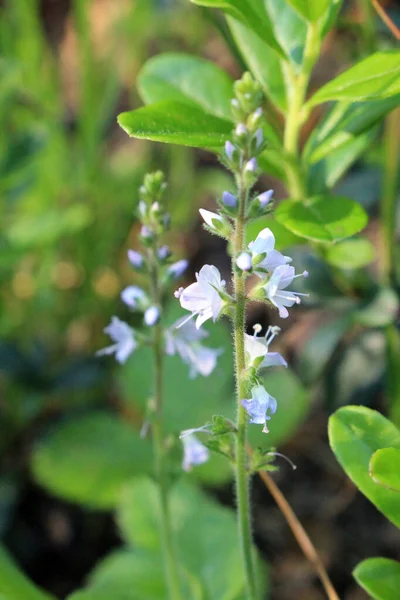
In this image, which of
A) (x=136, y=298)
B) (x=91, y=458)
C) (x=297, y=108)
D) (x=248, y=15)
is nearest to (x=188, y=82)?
(x=297, y=108)

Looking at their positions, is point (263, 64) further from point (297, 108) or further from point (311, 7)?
point (311, 7)

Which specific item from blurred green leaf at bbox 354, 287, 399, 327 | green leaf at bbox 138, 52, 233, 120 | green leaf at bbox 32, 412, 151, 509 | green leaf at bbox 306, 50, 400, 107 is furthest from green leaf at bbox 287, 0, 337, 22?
green leaf at bbox 32, 412, 151, 509

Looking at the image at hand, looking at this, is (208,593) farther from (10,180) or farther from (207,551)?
(10,180)

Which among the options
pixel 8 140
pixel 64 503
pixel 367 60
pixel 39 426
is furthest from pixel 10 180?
pixel 367 60

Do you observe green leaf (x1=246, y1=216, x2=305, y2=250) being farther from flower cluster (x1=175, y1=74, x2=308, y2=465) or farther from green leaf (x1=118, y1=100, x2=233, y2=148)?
flower cluster (x1=175, y1=74, x2=308, y2=465)

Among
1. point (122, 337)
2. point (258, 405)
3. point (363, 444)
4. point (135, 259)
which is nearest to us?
point (258, 405)

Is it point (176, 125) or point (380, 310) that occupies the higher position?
point (176, 125)

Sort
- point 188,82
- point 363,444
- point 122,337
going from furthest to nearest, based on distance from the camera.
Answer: point 188,82 < point 122,337 < point 363,444
